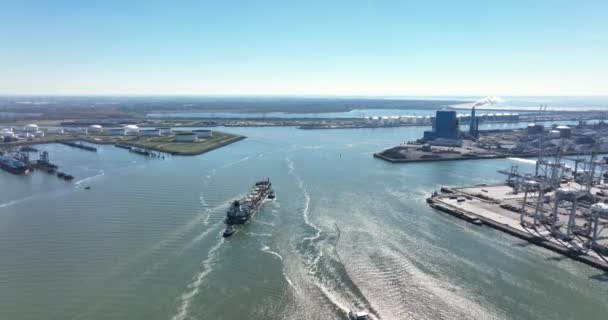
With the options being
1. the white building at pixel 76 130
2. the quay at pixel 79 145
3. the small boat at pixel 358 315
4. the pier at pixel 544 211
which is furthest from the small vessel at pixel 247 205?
the white building at pixel 76 130

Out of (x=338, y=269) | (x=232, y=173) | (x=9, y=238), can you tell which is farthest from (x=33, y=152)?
(x=338, y=269)

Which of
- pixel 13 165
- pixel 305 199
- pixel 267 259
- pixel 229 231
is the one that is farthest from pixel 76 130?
pixel 267 259

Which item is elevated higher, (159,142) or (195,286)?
(159,142)

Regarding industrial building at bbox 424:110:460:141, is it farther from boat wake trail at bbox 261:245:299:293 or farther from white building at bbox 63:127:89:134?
white building at bbox 63:127:89:134

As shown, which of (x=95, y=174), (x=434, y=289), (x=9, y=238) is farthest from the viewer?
(x=95, y=174)

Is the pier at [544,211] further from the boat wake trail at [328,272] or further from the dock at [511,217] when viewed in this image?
the boat wake trail at [328,272]

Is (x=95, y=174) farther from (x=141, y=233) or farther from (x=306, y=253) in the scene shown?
(x=306, y=253)

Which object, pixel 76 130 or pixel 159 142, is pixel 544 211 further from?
pixel 76 130
